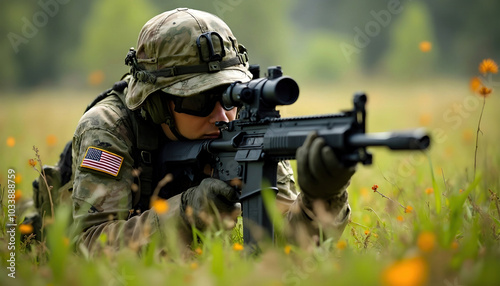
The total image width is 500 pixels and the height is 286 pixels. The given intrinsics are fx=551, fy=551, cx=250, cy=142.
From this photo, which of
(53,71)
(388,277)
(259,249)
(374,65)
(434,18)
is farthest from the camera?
(374,65)

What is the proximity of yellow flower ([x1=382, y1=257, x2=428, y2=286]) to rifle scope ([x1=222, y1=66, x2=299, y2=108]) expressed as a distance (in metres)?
1.44

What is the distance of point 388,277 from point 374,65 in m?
34.1

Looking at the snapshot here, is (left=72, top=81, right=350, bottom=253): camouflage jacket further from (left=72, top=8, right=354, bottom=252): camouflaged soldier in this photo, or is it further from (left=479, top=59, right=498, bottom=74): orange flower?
(left=479, top=59, right=498, bottom=74): orange flower

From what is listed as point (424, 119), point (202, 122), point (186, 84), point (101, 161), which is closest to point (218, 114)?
point (202, 122)

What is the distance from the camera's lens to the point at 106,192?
342 centimetres

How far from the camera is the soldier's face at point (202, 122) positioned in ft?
11.9

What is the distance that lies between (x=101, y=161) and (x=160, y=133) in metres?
0.57

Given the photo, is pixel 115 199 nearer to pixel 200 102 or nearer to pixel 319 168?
pixel 200 102

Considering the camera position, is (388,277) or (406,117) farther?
(406,117)

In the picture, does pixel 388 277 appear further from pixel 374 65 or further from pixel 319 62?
pixel 319 62

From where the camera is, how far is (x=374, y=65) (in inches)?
1363

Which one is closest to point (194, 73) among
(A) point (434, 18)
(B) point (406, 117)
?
(B) point (406, 117)

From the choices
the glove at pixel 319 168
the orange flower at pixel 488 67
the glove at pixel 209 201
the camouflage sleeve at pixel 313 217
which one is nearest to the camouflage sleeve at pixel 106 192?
the glove at pixel 209 201

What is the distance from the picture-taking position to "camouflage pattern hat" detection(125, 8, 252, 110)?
3.52 meters
